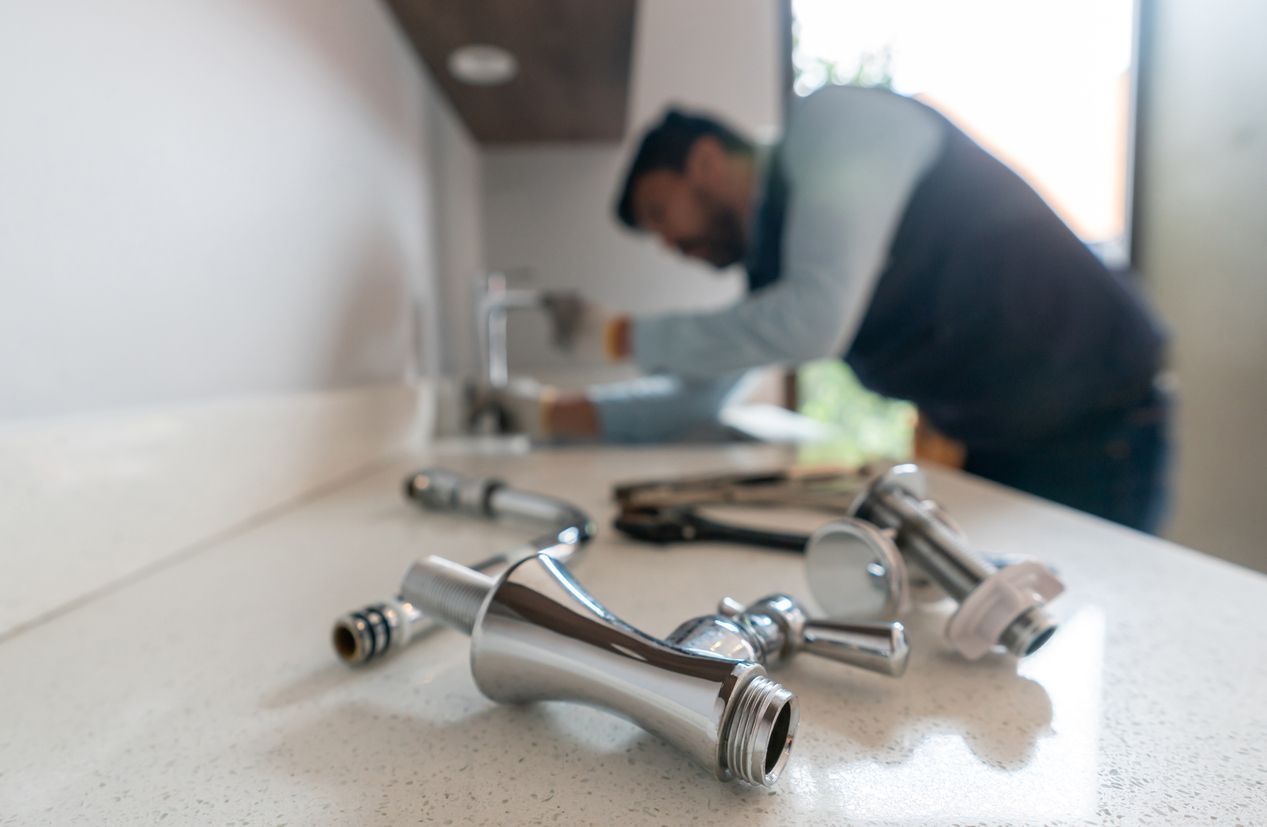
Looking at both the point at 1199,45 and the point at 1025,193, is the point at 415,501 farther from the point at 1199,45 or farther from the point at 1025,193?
the point at 1199,45

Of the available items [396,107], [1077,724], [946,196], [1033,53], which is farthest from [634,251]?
[1077,724]

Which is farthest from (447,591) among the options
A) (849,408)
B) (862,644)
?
(849,408)

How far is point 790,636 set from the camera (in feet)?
0.91

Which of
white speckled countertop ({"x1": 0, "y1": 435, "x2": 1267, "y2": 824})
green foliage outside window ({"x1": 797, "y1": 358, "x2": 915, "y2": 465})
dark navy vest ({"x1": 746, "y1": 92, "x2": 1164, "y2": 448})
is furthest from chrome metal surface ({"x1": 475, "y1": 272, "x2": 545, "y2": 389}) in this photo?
white speckled countertop ({"x1": 0, "y1": 435, "x2": 1267, "y2": 824})

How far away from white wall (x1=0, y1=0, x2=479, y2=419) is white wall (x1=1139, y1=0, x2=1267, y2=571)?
1.69 meters

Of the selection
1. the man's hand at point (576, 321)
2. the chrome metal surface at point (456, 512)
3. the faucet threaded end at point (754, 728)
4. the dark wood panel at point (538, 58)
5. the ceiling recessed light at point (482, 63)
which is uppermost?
the dark wood panel at point (538, 58)

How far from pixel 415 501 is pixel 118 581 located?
0.22 meters

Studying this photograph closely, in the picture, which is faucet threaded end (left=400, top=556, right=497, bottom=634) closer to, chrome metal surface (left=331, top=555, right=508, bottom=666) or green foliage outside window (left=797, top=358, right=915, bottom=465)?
chrome metal surface (left=331, top=555, right=508, bottom=666)

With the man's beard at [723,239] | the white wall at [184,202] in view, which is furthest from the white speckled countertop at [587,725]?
the man's beard at [723,239]

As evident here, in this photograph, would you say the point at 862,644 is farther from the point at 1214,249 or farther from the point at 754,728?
the point at 1214,249

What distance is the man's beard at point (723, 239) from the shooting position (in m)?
1.19

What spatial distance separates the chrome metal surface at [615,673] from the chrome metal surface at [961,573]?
120 mm

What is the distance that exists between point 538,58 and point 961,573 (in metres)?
1.12

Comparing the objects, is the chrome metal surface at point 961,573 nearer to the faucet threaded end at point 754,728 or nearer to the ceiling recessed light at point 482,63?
the faucet threaded end at point 754,728
